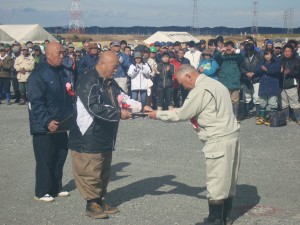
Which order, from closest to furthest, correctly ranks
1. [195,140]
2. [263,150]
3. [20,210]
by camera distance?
[20,210] → [263,150] → [195,140]

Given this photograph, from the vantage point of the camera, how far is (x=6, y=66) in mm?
16734

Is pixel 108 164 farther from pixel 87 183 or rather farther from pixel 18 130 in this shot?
pixel 18 130

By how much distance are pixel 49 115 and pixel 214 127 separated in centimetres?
231

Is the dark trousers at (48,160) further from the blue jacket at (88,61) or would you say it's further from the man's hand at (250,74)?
the blue jacket at (88,61)

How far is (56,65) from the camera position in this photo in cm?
666

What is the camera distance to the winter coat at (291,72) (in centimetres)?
1252

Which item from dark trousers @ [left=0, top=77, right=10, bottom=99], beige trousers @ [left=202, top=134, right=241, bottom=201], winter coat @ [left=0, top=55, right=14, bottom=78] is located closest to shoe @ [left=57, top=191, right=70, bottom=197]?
beige trousers @ [left=202, top=134, right=241, bottom=201]

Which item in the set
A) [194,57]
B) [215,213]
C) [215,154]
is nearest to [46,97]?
[215,154]

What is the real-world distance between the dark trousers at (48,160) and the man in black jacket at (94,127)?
0.71 metres

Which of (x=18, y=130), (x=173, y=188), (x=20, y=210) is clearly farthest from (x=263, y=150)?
(x=18, y=130)

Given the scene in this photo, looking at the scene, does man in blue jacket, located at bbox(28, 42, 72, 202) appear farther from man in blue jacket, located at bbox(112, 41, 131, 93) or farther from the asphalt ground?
man in blue jacket, located at bbox(112, 41, 131, 93)

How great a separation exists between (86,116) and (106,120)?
0.94ft

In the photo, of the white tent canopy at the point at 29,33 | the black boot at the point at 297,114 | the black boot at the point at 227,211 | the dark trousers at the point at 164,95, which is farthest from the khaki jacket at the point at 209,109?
the white tent canopy at the point at 29,33

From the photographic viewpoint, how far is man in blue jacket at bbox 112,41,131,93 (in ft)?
46.7
